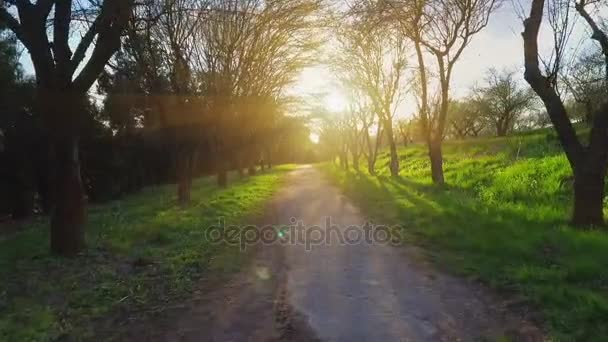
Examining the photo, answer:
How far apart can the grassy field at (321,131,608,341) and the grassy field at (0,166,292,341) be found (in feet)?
12.8

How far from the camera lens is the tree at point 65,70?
786 cm

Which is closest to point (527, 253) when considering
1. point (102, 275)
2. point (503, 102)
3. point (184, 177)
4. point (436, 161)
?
point (102, 275)

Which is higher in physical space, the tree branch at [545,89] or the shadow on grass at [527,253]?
the tree branch at [545,89]

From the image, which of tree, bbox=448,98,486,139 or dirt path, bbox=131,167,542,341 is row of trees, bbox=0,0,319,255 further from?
tree, bbox=448,98,486,139

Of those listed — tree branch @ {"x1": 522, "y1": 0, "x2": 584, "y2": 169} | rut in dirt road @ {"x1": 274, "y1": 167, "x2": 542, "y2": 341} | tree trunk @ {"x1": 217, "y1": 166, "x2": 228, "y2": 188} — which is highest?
tree branch @ {"x1": 522, "y1": 0, "x2": 584, "y2": 169}

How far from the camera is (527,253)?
7246 mm

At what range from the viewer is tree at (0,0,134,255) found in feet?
25.8

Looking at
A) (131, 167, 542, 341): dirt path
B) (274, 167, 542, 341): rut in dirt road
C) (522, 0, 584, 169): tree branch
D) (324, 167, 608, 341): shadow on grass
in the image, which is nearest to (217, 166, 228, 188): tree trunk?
(324, 167, 608, 341): shadow on grass

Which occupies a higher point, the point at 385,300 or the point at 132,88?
the point at 132,88

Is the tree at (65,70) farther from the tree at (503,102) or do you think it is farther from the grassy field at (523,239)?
the tree at (503,102)

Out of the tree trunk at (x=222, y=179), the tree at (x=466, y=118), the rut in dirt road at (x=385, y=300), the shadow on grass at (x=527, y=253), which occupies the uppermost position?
the tree at (x=466, y=118)

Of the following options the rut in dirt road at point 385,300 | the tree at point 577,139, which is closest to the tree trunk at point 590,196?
the tree at point 577,139

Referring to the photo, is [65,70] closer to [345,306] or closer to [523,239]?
[345,306]

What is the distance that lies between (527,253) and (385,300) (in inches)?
110
